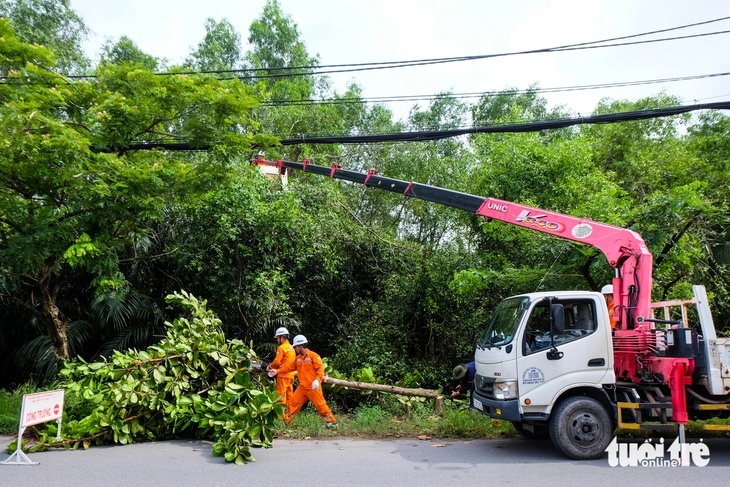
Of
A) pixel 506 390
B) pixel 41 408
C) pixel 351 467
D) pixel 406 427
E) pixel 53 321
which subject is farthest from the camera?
pixel 53 321

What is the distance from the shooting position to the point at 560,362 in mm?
6516

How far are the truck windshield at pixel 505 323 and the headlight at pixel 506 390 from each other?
514mm

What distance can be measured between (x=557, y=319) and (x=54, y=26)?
61.5ft

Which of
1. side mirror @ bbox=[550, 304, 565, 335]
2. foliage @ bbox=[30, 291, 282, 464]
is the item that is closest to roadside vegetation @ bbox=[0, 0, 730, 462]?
foliage @ bbox=[30, 291, 282, 464]

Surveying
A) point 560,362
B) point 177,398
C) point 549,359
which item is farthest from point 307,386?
point 560,362

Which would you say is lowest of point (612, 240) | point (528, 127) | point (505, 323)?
point (505, 323)

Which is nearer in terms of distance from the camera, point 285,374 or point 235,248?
point 285,374

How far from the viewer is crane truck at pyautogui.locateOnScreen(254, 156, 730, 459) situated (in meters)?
6.44

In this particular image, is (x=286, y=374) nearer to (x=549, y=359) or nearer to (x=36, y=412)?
(x=36, y=412)

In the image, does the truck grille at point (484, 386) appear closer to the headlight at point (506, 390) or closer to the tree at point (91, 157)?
the headlight at point (506, 390)

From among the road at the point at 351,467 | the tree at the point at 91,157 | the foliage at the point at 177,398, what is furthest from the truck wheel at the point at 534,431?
the tree at the point at 91,157

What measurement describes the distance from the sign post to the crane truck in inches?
227

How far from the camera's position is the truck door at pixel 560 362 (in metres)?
6.45

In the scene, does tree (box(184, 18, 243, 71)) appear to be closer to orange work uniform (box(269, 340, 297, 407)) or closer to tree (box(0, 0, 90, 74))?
tree (box(0, 0, 90, 74))
